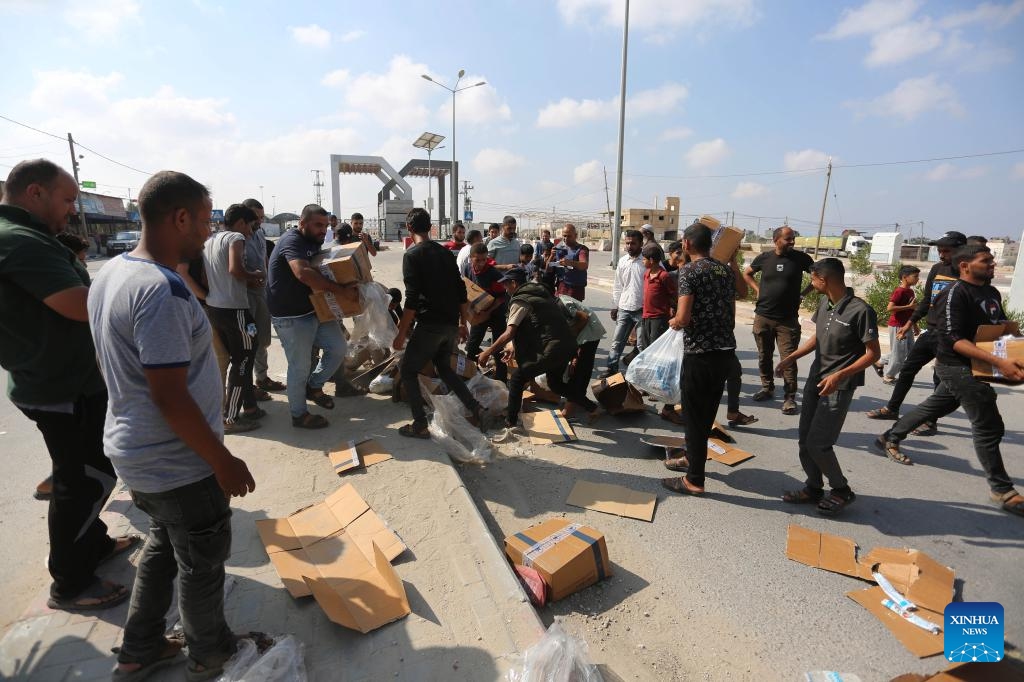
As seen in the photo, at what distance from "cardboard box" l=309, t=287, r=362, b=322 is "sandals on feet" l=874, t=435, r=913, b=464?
4845mm

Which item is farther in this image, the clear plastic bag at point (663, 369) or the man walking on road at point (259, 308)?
the man walking on road at point (259, 308)

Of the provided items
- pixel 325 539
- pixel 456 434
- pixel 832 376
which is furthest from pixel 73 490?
pixel 832 376

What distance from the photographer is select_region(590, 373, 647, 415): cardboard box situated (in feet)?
17.3

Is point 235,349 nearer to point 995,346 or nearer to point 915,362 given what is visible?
point 995,346

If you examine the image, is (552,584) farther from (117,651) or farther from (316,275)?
(316,275)

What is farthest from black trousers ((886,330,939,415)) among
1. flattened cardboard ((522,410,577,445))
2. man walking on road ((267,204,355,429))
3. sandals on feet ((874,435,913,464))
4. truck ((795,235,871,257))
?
truck ((795,235,871,257))

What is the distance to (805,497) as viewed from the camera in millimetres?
3662

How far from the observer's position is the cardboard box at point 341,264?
14.1ft

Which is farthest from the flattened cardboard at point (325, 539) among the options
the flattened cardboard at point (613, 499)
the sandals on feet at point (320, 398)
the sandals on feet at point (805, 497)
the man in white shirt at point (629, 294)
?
the man in white shirt at point (629, 294)

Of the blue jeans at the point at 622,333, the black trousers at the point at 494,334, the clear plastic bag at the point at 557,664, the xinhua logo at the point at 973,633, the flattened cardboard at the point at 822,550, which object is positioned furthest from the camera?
the blue jeans at the point at 622,333

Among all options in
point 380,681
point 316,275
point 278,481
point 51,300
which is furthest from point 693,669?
point 316,275

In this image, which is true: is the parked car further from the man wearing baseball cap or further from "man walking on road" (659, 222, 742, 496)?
the man wearing baseball cap

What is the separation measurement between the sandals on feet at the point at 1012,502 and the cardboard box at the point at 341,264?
203 inches

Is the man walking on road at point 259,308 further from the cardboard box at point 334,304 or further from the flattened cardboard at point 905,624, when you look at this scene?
the flattened cardboard at point 905,624
